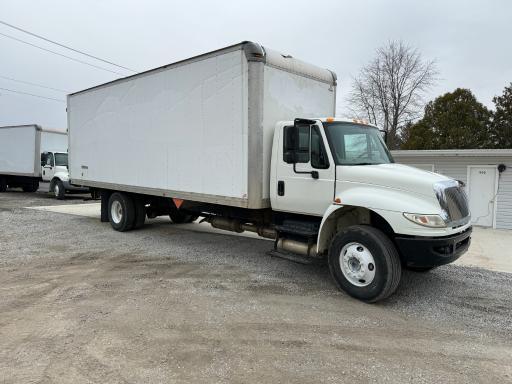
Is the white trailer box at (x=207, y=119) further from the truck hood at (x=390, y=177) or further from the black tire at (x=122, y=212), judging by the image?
the truck hood at (x=390, y=177)

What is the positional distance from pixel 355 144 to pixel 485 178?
9331 mm

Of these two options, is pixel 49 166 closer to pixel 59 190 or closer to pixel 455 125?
→ pixel 59 190

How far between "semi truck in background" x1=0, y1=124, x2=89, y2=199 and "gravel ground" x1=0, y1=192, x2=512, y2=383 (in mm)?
11975

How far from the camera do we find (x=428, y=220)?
477cm

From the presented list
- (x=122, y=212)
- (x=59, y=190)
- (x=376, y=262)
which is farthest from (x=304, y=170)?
(x=59, y=190)

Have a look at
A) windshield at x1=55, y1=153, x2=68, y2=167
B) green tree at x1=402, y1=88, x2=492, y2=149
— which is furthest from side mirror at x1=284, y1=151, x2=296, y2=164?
green tree at x1=402, y1=88, x2=492, y2=149

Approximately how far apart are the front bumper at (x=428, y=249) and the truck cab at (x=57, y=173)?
1675 cm

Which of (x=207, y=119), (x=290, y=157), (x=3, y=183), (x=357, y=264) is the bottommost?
(x=357, y=264)

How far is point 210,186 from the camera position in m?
6.93

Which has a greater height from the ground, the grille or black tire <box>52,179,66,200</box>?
the grille

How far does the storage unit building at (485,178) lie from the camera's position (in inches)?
499

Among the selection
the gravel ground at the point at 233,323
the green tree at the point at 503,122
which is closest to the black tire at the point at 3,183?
the gravel ground at the point at 233,323

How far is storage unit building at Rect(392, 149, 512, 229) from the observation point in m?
12.7

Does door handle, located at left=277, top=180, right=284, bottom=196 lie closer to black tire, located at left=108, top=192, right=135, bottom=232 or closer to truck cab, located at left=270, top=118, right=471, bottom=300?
truck cab, located at left=270, top=118, right=471, bottom=300
